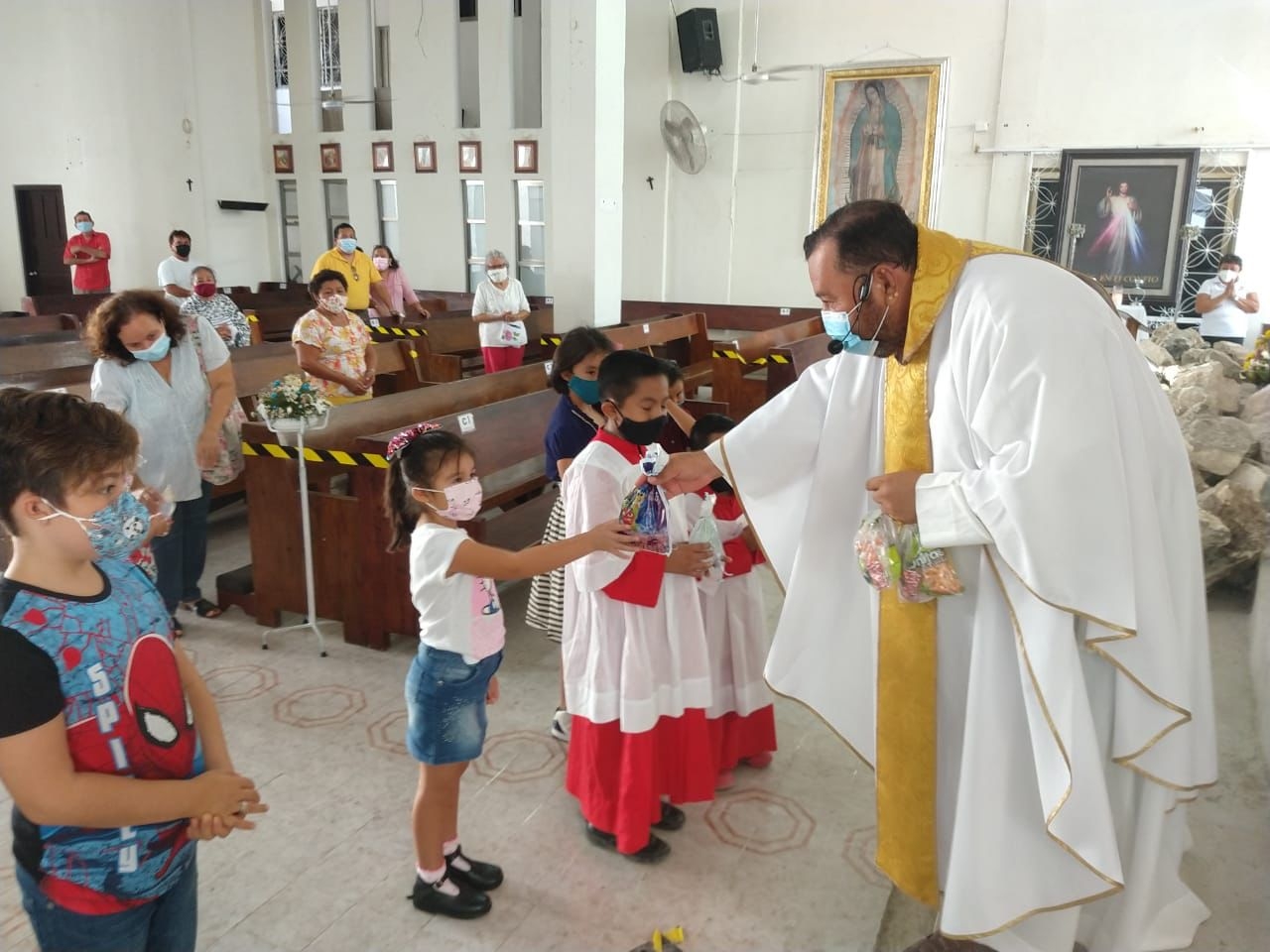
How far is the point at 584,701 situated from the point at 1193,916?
5.18ft

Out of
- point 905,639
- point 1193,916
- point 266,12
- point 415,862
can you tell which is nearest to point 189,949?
point 415,862

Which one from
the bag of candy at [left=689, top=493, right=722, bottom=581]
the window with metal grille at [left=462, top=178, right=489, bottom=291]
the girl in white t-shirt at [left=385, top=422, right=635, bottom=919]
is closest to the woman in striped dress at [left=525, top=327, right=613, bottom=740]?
the bag of candy at [left=689, top=493, right=722, bottom=581]

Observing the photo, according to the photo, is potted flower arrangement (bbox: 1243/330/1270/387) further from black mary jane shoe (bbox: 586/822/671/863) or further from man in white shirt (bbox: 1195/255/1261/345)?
black mary jane shoe (bbox: 586/822/671/863)

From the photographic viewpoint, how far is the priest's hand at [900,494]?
1893mm

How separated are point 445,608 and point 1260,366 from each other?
7.25 m

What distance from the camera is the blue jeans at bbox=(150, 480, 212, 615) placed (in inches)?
153

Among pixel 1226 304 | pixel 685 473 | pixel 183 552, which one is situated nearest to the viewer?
pixel 685 473

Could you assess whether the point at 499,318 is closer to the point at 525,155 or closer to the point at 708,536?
the point at 708,536

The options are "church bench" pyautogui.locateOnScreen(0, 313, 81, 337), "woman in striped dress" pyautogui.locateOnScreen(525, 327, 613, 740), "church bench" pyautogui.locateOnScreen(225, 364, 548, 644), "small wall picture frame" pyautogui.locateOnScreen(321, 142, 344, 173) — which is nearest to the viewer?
"woman in striped dress" pyautogui.locateOnScreen(525, 327, 613, 740)

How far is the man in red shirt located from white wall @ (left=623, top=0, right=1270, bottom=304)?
6558 mm

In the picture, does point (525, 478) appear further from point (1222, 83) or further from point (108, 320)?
point (1222, 83)

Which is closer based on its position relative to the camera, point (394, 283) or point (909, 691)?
point (909, 691)

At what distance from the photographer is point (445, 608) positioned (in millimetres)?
2146

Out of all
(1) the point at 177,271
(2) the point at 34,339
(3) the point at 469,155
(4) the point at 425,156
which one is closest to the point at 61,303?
(1) the point at 177,271
